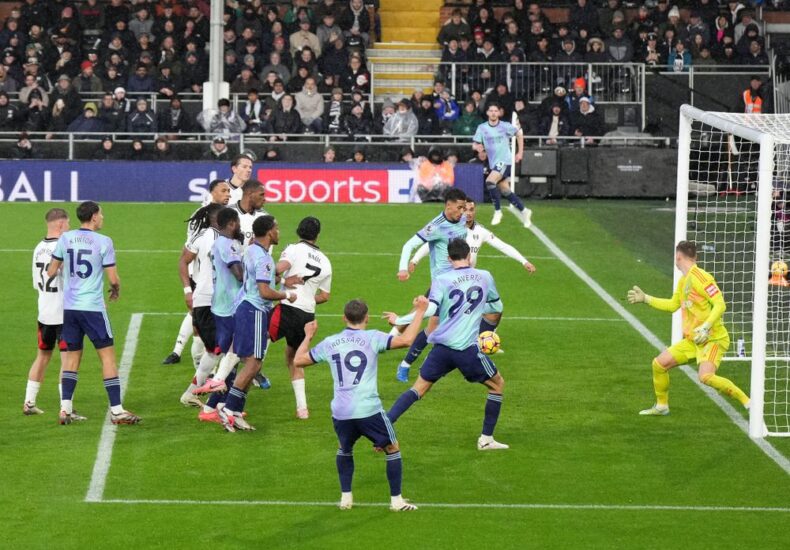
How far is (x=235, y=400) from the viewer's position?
44.3 ft

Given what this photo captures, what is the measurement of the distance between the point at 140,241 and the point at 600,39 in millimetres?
15885

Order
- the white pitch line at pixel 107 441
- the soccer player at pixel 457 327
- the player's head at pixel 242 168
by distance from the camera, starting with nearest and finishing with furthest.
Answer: the white pitch line at pixel 107 441
the soccer player at pixel 457 327
the player's head at pixel 242 168

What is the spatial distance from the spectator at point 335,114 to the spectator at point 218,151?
2.91m

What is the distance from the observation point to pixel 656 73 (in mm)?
35969

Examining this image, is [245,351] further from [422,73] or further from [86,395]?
[422,73]

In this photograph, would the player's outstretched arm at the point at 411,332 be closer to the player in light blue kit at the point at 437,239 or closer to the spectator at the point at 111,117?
the player in light blue kit at the point at 437,239

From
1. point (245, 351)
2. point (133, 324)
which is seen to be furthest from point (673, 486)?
point (133, 324)

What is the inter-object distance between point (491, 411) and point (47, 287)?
4423mm

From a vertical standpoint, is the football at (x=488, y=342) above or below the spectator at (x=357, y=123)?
below

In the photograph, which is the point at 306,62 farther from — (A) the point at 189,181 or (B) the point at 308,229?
(B) the point at 308,229

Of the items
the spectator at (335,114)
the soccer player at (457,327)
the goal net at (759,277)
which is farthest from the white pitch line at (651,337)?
the spectator at (335,114)

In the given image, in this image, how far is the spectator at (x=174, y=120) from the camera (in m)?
33.2

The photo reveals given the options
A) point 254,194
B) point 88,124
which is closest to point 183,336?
point 254,194

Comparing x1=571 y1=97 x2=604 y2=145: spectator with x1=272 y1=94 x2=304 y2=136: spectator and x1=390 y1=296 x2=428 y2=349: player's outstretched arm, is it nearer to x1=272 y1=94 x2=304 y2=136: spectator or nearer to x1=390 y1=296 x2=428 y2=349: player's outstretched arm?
x1=272 y1=94 x2=304 y2=136: spectator
